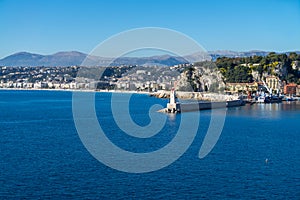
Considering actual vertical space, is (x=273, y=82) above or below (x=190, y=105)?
above

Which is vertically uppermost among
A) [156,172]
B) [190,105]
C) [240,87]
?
[240,87]

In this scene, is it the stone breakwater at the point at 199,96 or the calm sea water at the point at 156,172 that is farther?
the stone breakwater at the point at 199,96

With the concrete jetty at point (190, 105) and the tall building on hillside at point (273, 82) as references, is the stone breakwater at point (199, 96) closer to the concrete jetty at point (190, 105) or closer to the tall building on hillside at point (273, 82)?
the concrete jetty at point (190, 105)

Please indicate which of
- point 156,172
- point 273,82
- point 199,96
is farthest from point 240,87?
point 156,172

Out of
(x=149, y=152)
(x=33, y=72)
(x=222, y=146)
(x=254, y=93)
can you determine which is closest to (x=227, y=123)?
(x=222, y=146)

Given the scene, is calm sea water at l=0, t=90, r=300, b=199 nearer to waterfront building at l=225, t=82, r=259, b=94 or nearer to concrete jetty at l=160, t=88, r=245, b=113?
concrete jetty at l=160, t=88, r=245, b=113

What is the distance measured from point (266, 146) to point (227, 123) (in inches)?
286

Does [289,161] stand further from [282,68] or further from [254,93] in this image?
[282,68]

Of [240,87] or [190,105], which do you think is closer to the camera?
[190,105]

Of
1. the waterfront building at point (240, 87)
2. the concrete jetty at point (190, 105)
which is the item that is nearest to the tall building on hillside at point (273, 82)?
the waterfront building at point (240, 87)

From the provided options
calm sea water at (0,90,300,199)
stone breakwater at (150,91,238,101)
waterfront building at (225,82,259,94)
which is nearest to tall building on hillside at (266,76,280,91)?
waterfront building at (225,82,259,94)

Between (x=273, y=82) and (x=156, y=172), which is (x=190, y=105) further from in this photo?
(x=273, y=82)

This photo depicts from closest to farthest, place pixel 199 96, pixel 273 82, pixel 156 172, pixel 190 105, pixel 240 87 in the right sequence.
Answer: pixel 156 172
pixel 190 105
pixel 199 96
pixel 273 82
pixel 240 87

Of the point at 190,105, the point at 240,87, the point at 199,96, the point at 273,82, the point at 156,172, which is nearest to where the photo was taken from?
the point at 156,172
